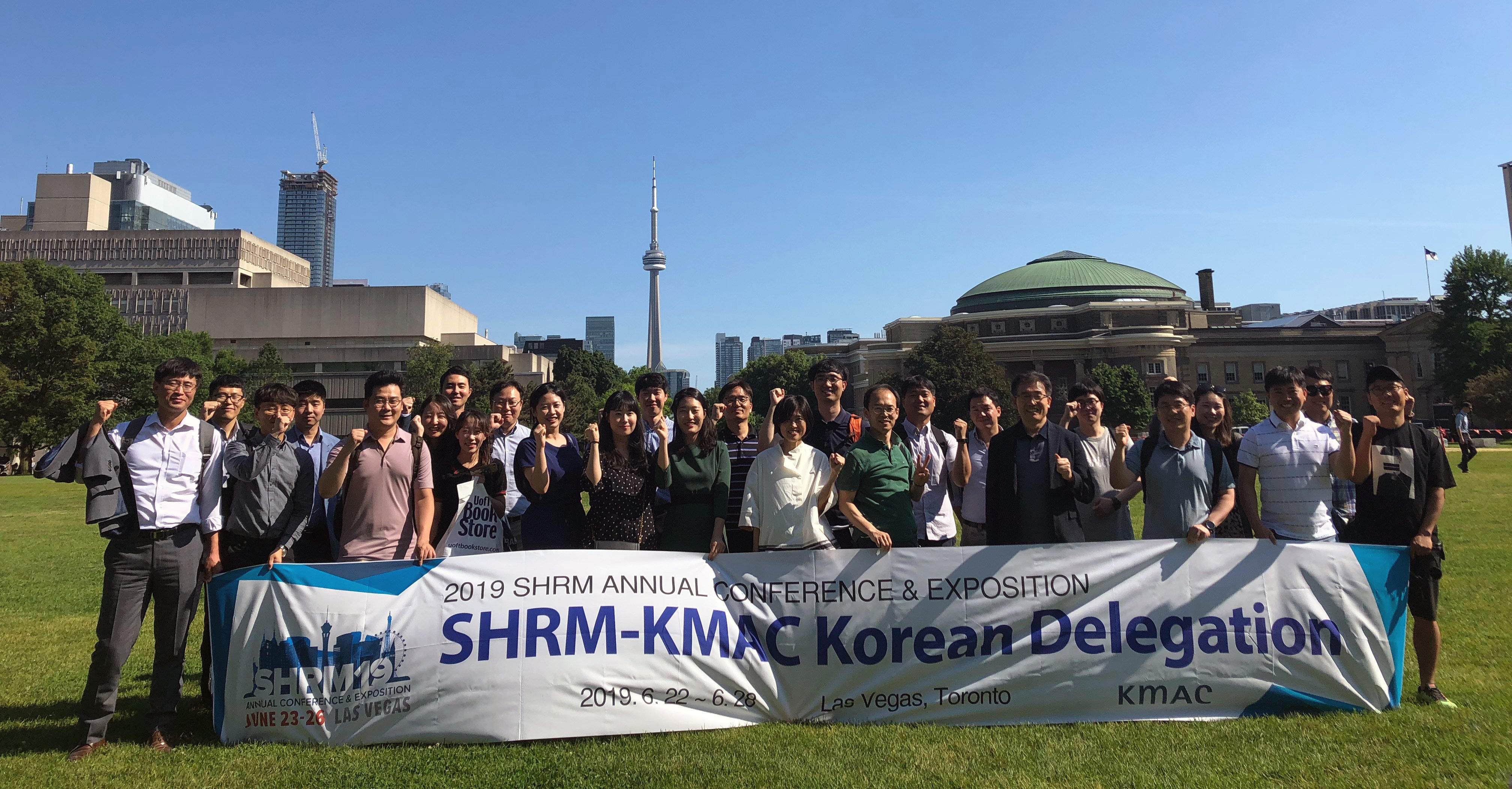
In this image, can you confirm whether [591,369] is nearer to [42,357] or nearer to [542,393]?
[42,357]

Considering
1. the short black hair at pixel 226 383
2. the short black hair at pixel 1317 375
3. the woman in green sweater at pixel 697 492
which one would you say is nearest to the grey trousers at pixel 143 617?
the short black hair at pixel 226 383

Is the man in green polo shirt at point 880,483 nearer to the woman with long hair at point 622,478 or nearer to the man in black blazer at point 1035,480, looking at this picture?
the man in black blazer at point 1035,480

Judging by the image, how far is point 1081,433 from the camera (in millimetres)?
7129

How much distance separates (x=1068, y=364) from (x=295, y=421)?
9598cm

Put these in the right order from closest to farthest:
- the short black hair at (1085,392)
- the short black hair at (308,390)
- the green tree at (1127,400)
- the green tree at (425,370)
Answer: the short black hair at (308,390), the short black hair at (1085,392), the green tree at (1127,400), the green tree at (425,370)

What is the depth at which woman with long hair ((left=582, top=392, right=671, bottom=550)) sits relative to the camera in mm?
6102

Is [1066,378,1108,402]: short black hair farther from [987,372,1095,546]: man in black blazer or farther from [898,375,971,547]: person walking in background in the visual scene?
[898,375,971,547]: person walking in background

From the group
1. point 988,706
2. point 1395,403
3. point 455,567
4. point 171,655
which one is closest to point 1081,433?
point 1395,403

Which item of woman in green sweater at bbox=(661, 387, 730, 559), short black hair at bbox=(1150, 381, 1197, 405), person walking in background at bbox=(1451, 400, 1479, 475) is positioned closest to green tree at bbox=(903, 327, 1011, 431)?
person walking in background at bbox=(1451, 400, 1479, 475)

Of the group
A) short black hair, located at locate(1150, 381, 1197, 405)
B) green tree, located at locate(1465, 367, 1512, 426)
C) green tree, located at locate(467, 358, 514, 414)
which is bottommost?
short black hair, located at locate(1150, 381, 1197, 405)

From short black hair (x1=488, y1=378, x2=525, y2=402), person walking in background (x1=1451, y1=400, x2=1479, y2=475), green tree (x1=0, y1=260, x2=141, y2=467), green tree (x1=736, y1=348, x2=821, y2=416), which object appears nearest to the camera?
short black hair (x1=488, y1=378, x2=525, y2=402)

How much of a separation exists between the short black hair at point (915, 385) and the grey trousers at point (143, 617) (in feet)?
16.4

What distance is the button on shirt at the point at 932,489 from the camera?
6.62 m

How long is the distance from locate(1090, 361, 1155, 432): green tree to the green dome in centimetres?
3090
